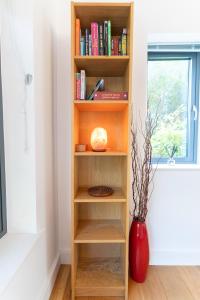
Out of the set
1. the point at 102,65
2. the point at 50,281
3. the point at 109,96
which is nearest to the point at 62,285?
the point at 50,281

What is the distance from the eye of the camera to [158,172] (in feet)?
6.05

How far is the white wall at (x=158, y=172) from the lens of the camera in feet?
5.73

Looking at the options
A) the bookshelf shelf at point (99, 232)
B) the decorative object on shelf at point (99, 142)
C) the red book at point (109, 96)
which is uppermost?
the red book at point (109, 96)

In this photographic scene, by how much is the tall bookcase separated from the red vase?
8 centimetres

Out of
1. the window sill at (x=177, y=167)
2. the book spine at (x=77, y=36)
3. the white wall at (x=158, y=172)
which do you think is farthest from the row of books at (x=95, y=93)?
the window sill at (x=177, y=167)

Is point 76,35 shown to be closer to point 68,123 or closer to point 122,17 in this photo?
point 122,17

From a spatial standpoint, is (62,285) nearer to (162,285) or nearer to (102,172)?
(162,285)

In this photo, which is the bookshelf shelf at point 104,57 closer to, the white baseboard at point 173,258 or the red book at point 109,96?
the red book at point 109,96

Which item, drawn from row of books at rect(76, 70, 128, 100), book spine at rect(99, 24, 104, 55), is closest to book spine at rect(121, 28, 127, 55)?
book spine at rect(99, 24, 104, 55)

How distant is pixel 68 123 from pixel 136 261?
119 cm

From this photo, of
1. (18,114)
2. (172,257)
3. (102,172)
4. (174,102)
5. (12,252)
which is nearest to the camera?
(12,252)

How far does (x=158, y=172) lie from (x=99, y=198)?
0.65 meters

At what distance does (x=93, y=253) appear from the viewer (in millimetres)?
1866

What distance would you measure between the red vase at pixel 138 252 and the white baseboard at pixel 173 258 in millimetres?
273
